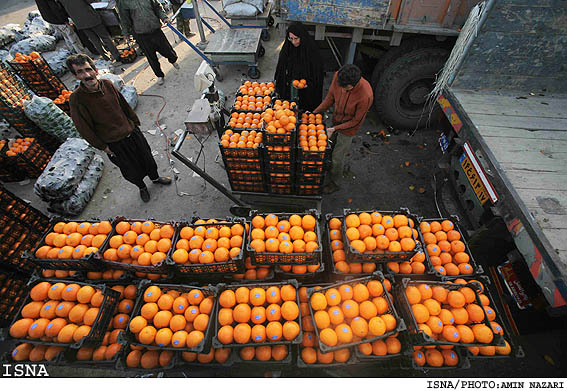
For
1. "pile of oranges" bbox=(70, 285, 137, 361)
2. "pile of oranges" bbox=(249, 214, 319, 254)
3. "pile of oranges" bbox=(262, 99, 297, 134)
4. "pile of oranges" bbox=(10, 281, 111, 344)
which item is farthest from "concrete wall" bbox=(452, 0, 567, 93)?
"pile of oranges" bbox=(10, 281, 111, 344)

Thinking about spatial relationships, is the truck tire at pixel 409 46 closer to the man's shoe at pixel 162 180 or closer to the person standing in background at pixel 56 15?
the man's shoe at pixel 162 180

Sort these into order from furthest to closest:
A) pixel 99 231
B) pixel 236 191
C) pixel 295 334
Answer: pixel 236 191
pixel 99 231
pixel 295 334

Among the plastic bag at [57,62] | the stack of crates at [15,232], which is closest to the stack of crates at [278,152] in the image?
the stack of crates at [15,232]

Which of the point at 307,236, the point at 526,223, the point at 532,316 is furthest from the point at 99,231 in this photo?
the point at 532,316

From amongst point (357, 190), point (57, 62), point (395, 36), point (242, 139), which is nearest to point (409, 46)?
point (395, 36)

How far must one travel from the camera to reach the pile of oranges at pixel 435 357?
8.30 ft

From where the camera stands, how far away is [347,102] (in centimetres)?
428

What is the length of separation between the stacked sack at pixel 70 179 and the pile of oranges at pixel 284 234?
14.6 feet

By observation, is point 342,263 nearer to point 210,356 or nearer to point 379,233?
point 379,233

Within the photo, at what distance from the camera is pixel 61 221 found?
11.0 feet

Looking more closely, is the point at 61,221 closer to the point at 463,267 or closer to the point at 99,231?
the point at 99,231

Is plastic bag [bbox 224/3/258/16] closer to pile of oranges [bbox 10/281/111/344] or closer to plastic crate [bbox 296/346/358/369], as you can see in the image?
pile of oranges [bbox 10/281/111/344]

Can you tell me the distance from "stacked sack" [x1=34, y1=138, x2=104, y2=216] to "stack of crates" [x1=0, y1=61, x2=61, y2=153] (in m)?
1.07
